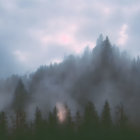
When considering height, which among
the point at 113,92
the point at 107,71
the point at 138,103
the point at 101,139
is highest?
the point at 107,71

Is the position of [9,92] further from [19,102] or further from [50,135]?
[50,135]

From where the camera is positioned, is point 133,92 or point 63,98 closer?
point 133,92

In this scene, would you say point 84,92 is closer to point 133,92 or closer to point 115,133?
point 133,92

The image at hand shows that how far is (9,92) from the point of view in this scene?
189000 mm

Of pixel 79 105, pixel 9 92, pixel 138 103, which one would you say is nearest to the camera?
pixel 138 103

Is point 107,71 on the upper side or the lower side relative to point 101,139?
upper

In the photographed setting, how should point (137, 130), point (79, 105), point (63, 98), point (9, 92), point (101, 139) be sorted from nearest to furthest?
point (101, 139) < point (137, 130) < point (79, 105) < point (63, 98) < point (9, 92)

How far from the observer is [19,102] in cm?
11288

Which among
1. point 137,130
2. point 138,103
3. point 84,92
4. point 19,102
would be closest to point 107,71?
point 84,92

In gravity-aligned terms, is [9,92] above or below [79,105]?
above

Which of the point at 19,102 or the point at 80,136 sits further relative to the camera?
the point at 19,102

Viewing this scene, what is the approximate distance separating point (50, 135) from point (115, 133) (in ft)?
12.6

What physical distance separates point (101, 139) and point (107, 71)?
186m

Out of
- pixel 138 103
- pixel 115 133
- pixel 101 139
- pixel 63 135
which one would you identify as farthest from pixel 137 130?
pixel 138 103
